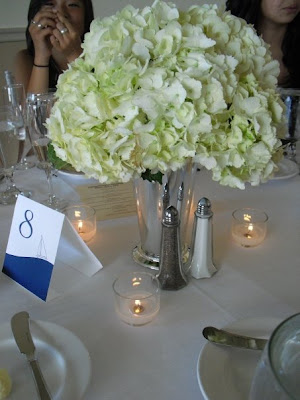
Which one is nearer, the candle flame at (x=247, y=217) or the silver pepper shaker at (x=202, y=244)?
the silver pepper shaker at (x=202, y=244)

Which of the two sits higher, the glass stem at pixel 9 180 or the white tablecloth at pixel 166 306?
the glass stem at pixel 9 180

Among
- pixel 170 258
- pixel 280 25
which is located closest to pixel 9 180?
pixel 170 258

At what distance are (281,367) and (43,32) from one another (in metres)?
2.27

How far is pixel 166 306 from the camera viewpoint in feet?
2.31

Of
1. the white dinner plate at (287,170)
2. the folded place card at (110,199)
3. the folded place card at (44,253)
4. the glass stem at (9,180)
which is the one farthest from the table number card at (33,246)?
the white dinner plate at (287,170)

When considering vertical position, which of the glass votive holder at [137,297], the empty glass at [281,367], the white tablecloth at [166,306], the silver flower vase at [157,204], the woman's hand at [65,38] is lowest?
the white tablecloth at [166,306]

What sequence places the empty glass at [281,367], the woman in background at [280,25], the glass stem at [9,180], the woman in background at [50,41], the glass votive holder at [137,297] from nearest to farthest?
the empty glass at [281,367] → the glass votive holder at [137,297] → the glass stem at [9,180] → the woman in background at [50,41] → the woman in background at [280,25]

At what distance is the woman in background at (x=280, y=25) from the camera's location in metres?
2.39

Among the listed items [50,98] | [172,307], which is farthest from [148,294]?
[50,98]

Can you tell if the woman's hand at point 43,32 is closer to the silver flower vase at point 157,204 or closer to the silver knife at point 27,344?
the silver flower vase at point 157,204

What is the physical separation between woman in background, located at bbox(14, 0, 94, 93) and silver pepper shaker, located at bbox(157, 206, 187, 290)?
1.64 meters

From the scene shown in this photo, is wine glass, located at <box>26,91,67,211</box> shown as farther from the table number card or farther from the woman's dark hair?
the woman's dark hair

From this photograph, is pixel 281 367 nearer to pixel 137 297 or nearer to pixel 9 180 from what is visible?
pixel 137 297

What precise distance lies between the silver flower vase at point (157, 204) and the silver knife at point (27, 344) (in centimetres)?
26
